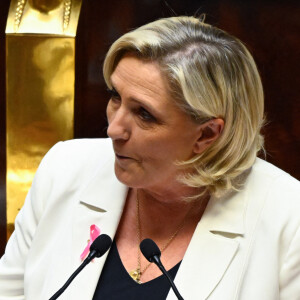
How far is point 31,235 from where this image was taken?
6.08 feet

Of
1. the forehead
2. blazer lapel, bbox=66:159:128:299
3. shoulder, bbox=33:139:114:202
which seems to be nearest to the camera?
the forehead

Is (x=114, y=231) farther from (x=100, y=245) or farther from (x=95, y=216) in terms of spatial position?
(x=100, y=245)

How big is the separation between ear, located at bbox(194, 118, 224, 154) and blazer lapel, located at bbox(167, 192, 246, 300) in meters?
0.15

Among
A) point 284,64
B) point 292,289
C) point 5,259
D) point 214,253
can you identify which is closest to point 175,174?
point 214,253

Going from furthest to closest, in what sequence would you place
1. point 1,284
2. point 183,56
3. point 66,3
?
1. point 66,3
2. point 1,284
3. point 183,56

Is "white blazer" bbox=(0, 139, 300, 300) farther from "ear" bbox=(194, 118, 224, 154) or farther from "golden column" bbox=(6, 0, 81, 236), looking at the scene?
"golden column" bbox=(6, 0, 81, 236)

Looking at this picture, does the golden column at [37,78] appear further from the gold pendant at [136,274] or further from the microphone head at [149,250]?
the microphone head at [149,250]

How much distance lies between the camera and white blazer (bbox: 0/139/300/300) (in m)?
1.66

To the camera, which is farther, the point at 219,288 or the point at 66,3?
the point at 66,3

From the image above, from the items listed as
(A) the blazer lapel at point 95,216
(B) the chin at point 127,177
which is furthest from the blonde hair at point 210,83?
(A) the blazer lapel at point 95,216

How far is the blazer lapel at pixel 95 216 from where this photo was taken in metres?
1.71

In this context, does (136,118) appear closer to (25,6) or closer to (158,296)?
(158,296)

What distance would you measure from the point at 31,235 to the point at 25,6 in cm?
96

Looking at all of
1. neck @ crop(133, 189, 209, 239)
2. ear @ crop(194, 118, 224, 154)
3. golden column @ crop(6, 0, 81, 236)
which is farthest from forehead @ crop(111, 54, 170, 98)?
golden column @ crop(6, 0, 81, 236)
